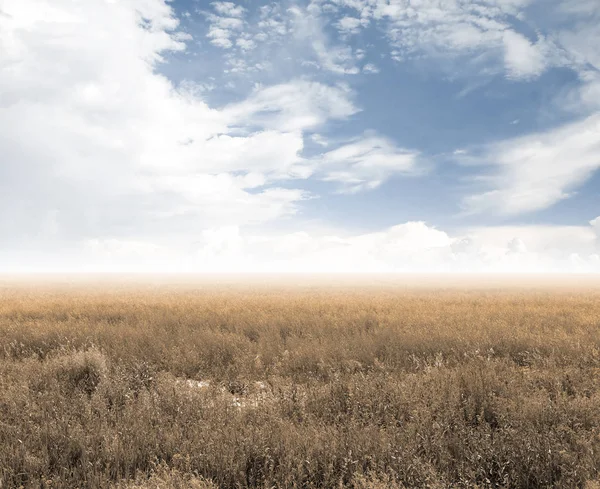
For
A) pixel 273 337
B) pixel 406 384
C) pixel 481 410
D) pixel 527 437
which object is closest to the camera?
pixel 527 437

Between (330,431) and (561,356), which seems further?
(561,356)

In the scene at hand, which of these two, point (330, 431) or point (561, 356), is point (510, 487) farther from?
point (561, 356)

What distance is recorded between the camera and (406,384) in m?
5.58

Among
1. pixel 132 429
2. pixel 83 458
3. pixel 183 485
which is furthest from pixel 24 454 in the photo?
pixel 183 485

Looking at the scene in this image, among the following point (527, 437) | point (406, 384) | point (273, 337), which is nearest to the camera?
point (527, 437)

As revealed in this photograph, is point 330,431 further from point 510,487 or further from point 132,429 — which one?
point 132,429

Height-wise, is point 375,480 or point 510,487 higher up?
point 375,480

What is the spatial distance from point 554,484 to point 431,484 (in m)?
1.17

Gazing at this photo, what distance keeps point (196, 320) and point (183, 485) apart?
9.37 metres

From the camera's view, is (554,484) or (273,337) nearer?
(554,484)

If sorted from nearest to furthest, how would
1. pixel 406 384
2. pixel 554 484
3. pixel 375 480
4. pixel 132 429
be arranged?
pixel 375 480, pixel 554 484, pixel 132 429, pixel 406 384

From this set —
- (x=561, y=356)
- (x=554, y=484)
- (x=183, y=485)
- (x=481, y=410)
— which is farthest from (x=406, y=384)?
(x=561, y=356)

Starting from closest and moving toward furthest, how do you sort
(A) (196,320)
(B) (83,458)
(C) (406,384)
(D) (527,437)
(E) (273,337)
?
(B) (83,458), (D) (527,437), (C) (406,384), (E) (273,337), (A) (196,320)

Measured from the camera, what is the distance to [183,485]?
3232 millimetres
